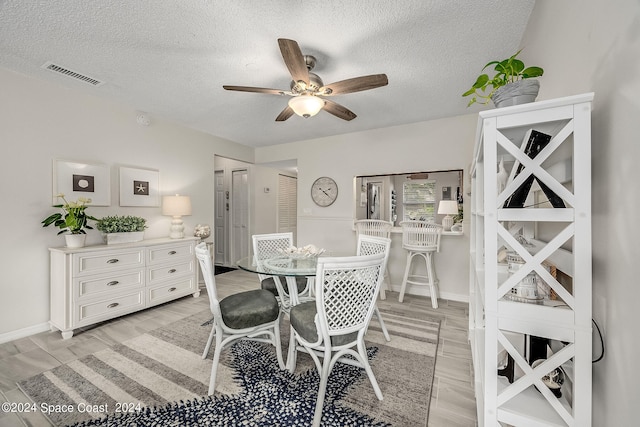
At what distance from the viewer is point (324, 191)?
4.38 m

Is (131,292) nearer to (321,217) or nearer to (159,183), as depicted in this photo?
(159,183)

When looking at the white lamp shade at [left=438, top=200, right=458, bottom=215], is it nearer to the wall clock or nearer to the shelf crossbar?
the wall clock

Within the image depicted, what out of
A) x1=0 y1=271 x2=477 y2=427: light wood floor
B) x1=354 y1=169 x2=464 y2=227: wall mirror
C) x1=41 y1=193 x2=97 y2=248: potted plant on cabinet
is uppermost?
x1=354 y1=169 x2=464 y2=227: wall mirror

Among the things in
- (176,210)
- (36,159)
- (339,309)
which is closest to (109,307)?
(176,210)

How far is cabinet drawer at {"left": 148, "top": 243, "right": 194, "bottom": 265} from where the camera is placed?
3016mm

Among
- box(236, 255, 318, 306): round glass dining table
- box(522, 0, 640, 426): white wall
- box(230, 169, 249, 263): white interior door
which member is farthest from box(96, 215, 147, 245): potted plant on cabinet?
box(522, 0, 640, 426): white wall

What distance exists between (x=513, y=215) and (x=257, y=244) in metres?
2.27

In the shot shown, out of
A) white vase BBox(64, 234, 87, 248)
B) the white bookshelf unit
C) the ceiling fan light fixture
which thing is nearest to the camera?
the white bookshelf unit

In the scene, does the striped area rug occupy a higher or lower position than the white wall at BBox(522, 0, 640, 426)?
lower

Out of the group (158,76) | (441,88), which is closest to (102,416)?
(158,76)

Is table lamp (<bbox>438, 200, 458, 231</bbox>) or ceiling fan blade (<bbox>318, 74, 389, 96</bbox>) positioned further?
table lamp (<bbox>438, 200, 458, 231</bbox>)

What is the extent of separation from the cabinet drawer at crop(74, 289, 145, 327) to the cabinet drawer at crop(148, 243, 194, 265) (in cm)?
38

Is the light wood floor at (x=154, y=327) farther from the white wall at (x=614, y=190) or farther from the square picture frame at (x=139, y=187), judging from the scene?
the square picture frame at (x=139, y=187)

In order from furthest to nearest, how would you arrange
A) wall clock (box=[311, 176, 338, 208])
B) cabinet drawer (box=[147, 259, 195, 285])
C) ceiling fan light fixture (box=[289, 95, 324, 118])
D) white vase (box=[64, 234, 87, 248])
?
wall clock (box=[311, 176, 338, 208])
cabinet drawer (box=[147, 259, 195, 285])
white vase (box=[64, 234, 87, 248])
ceiling fan light fixture (box=[289, 95, 324, 118])
